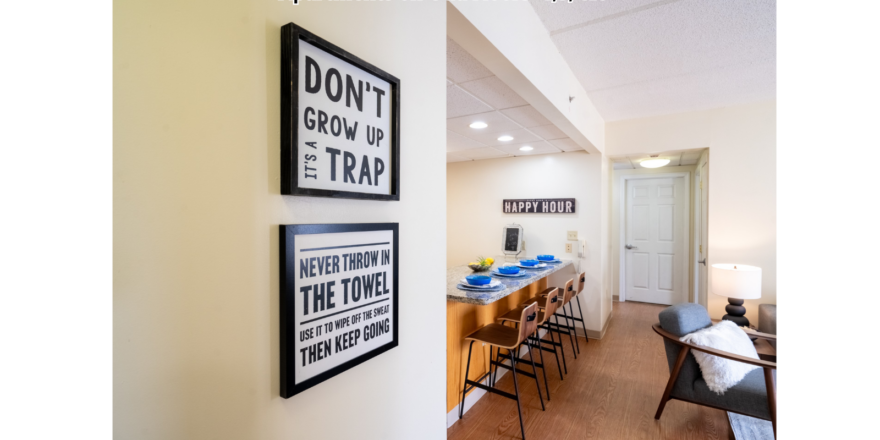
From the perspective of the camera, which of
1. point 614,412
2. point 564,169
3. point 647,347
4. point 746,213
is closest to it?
point 614,412

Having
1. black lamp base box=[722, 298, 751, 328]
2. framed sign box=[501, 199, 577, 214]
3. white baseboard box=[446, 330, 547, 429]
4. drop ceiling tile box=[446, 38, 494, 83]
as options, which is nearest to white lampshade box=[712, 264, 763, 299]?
black lamp base box=[722, 298, 751, 328]

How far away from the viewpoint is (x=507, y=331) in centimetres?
251

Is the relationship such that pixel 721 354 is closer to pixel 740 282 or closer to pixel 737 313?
pixel 740 282

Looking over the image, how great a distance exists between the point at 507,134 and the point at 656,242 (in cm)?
367

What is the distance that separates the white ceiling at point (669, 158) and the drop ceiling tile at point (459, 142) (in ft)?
5.71

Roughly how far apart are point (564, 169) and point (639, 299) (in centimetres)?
290

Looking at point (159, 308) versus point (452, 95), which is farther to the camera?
point (452, 95)

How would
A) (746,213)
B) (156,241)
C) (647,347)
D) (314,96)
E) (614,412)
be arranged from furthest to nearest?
(647,347) → (746,213) → (614,412) → (314,96) → (156,241)

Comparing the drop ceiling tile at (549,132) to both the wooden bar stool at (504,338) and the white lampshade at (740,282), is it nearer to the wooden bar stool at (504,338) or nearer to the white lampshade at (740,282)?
the wooden bar stool at (504,338)

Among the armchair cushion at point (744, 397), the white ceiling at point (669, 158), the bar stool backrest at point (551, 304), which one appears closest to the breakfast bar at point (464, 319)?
the bar stool backrest at point (551, 304)

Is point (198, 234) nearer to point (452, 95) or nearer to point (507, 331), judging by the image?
point (452, 95)

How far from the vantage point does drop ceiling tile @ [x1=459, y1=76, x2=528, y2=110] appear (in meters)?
2.10

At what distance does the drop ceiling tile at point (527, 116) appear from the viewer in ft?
8.39

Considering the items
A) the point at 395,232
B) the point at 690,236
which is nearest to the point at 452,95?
the point at 395,232
